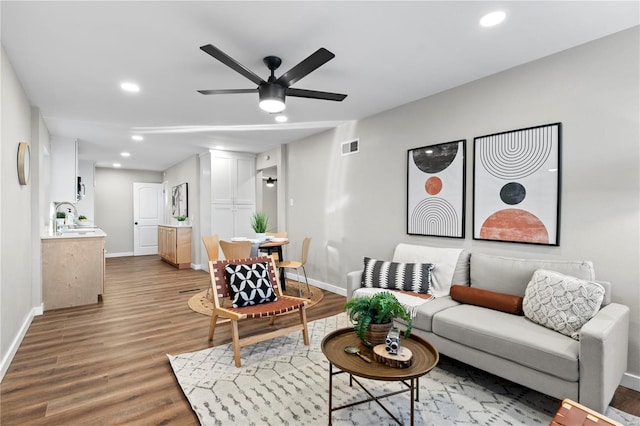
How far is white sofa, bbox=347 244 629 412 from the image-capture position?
1787 mm

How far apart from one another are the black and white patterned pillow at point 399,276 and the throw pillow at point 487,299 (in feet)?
0.91

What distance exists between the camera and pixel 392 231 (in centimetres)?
398

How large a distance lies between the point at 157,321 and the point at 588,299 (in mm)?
3894

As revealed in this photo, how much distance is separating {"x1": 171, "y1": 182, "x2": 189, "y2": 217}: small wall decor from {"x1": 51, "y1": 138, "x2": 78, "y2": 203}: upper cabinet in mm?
2298

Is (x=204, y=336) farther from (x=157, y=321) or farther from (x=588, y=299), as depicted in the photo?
(x=588, y=299)

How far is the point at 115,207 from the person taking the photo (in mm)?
8766

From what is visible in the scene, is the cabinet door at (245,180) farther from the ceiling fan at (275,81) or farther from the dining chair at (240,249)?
the ceiling fan at (275,81)

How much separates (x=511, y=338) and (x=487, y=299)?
1.76 feet

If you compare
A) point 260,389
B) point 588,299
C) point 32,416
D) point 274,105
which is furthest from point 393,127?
point 32,416

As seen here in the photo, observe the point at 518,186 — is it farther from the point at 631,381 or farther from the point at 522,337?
the point at 631,381

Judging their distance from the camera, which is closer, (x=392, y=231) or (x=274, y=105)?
(x=274, y=105)

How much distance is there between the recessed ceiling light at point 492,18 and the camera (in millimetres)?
2096

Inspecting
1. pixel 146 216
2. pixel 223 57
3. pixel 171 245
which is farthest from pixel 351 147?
pixel 146 216

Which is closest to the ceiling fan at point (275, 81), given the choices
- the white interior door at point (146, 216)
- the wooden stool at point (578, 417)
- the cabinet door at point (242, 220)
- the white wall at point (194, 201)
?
the wooden stool at point (578, 417)
